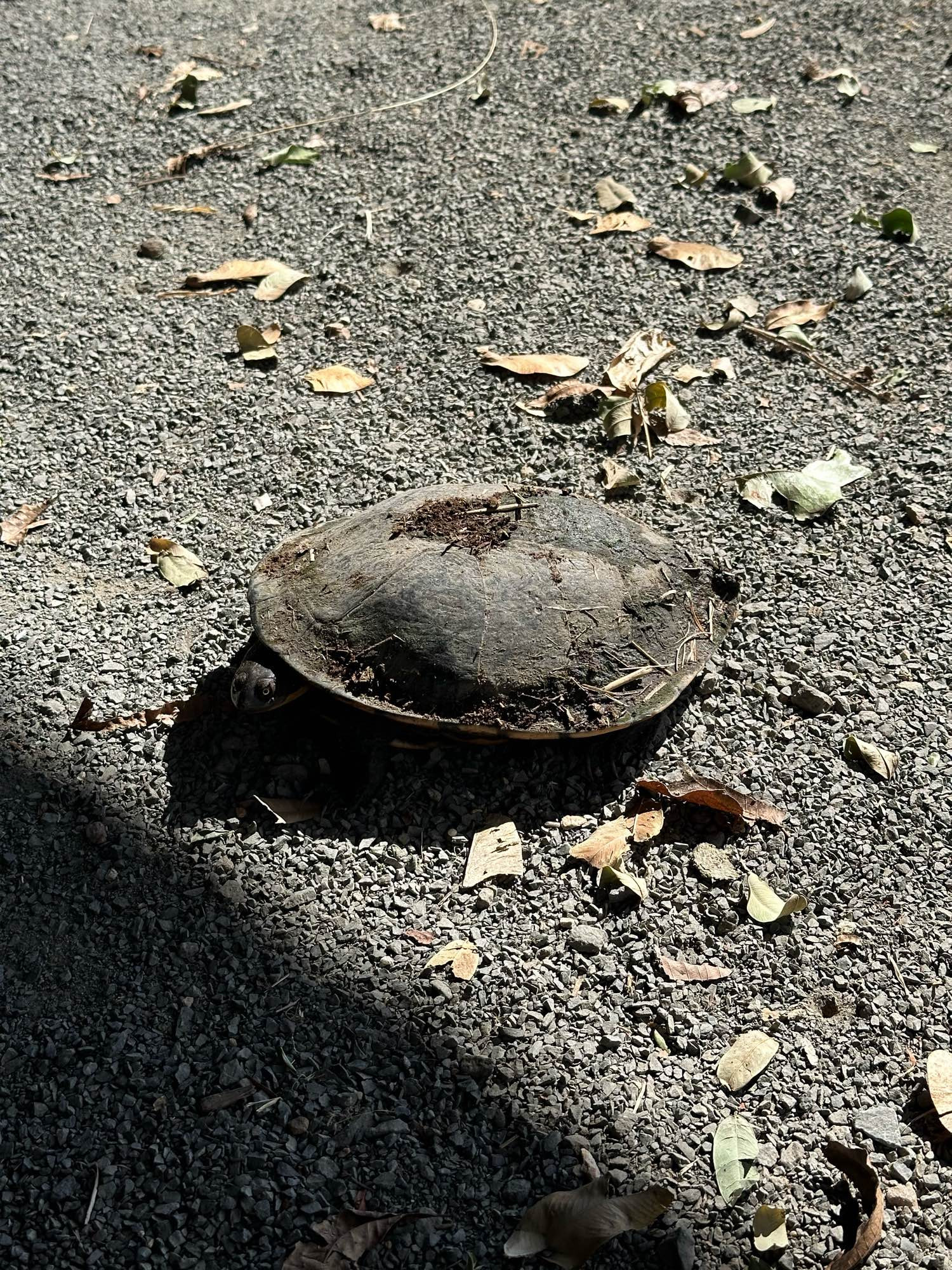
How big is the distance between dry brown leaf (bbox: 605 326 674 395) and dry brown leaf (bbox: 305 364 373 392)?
991mm

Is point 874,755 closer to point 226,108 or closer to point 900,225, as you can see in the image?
A: point 900,225

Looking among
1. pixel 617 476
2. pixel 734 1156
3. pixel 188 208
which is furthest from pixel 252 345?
pixel 734 1156

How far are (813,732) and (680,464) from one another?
1279 mm

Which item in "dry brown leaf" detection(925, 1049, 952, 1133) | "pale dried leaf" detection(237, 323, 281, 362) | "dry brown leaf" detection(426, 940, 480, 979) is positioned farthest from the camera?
Answer: "pale dried leaf" detection(237, 323, 281, 362)

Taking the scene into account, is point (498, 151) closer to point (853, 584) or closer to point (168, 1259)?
point (853, 584)

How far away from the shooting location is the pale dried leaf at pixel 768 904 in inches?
107

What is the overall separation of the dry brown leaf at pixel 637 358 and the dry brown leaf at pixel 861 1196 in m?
2.84

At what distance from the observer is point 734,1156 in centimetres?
230

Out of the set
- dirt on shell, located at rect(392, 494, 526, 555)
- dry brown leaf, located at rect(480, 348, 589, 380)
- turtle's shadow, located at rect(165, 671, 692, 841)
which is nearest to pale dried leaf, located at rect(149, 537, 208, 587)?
turtle's shadow, located at rect(165, 671, 692, 841)

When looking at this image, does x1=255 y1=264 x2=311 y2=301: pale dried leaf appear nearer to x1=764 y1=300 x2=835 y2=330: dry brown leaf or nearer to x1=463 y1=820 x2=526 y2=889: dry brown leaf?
x1=764 y1=300 x2=835 y2=330: dry brown leaf

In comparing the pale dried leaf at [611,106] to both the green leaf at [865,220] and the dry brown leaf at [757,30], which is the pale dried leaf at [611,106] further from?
the green leaf at [865,220]

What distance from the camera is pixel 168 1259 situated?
85.0 inches

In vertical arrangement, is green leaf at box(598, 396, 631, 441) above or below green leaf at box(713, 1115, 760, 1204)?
above

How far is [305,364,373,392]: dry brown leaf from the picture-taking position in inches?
171
